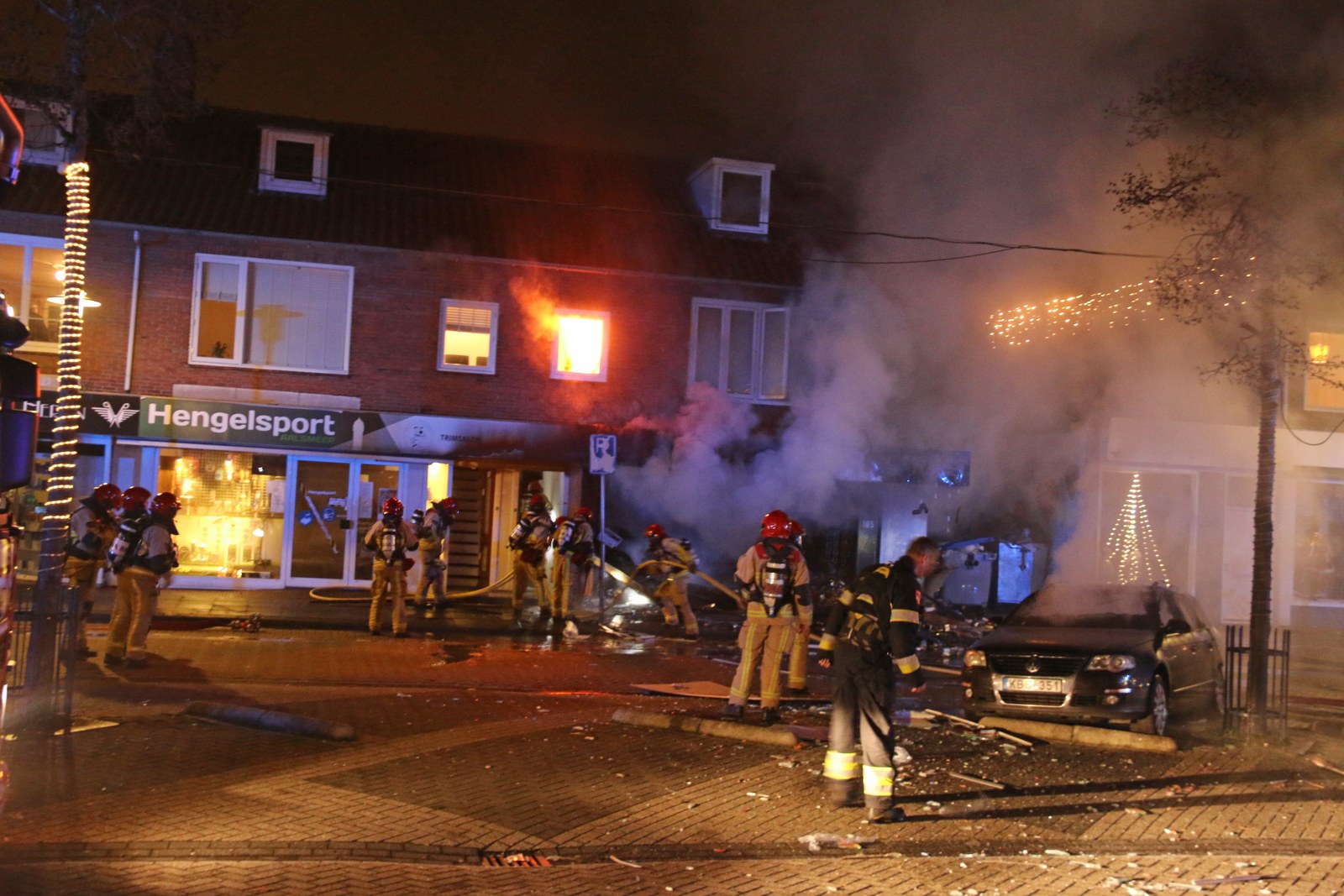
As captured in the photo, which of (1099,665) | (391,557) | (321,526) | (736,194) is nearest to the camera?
(1099,665)

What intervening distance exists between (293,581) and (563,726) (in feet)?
37.2

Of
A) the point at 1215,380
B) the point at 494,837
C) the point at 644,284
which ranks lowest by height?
the point at 494,837

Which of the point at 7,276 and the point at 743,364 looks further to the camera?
the point at 743,364

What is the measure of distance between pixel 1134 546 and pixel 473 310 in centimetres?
1153

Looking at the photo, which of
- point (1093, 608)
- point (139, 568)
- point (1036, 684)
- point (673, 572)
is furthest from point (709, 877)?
point (673, 572)

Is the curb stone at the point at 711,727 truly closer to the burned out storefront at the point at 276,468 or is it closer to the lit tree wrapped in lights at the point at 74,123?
the lit tree wrapped in lights at the point at 74,123

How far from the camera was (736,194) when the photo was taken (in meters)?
21.0

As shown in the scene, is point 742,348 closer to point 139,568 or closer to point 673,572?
point 673,572

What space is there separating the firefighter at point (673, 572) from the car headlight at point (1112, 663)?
658 cm

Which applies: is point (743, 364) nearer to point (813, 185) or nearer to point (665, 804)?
point (813, 185)

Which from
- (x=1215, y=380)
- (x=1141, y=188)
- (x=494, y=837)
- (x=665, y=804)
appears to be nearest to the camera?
(x=494, y=837)

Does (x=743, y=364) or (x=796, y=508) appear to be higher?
(x=743, y=364)

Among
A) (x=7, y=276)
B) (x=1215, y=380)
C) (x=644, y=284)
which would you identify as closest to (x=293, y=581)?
Result: (x=7, y=276)

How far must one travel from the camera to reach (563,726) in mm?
8406
